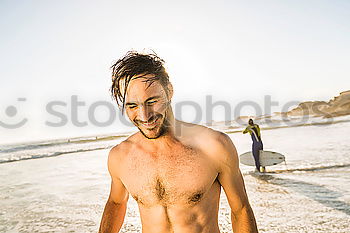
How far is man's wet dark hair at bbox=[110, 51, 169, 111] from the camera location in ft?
6.17

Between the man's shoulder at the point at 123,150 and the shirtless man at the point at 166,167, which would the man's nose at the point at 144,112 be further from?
the man's shoulder at the point at 123,150

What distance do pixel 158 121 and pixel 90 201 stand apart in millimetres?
5872

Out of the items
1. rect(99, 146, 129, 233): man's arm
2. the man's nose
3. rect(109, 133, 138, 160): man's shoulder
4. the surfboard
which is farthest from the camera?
the surfboard

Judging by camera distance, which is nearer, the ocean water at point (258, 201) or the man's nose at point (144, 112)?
the man's nose at point (144, 112)

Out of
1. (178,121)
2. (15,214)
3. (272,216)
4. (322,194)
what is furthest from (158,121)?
(15,214)

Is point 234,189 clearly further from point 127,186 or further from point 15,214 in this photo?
point 15,214

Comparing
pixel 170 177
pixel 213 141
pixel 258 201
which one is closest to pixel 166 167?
pixel 170 177

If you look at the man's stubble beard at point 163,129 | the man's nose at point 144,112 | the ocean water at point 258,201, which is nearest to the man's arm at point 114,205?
the man's stubble beard at point 163,129

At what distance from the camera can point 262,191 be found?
6.72 m

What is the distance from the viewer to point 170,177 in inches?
78.5

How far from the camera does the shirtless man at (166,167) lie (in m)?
1.85

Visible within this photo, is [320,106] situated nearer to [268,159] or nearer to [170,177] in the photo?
[268,159]

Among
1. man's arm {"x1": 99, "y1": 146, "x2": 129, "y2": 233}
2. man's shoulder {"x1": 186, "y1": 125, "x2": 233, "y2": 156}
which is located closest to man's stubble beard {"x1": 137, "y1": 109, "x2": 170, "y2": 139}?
man's shoulder {"x1": 186, "y1": 125, "x2": 233, "y2": 156}

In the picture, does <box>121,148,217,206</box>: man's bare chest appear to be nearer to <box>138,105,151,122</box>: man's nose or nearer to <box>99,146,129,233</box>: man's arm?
<box>99,146,129,233</box>: man's arm
